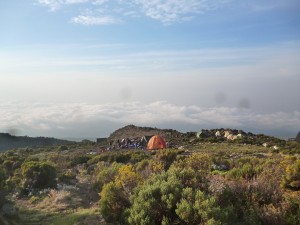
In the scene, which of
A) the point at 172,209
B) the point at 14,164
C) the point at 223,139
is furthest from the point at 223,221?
the point at 223,139

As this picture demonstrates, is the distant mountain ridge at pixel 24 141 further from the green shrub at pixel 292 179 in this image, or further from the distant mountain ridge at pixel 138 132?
the green shrub at pixel 292 179

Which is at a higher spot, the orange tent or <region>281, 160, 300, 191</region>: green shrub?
the orange tent

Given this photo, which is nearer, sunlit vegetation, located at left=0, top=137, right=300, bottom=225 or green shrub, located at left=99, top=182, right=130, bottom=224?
sunlit vegetation, located at left=0, top=137, right=300, bottom=225

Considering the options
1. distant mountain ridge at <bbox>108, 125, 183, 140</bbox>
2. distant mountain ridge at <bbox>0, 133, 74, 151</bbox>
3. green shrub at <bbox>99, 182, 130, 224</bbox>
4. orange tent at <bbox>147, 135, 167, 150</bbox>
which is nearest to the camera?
green shrub at <bbox>99, 182, 130, 224</bbox>

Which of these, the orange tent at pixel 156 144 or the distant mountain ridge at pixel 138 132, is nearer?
the orange tent at pixel 156 144

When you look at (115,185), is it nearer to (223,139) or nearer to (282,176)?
(282,176)

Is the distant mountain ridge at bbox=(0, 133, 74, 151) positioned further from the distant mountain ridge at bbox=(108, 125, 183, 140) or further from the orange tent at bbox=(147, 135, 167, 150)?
the orange tent at bbox=(147, 135, 167, 150)

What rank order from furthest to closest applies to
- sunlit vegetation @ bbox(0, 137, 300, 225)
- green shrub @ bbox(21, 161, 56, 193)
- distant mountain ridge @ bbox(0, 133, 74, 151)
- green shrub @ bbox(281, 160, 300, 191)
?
distant mountain ridge @ bbox(0, 133, 74, 151) < green shrub @ bbox(21, 161, 56, 193) < green shrub @ bbox(281, 160, 300, 191) < sunlit vegetation @ bbox(0, 137, 300, 225)

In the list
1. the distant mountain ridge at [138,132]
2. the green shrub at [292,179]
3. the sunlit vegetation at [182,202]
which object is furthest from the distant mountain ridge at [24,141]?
the green shrub at [292,179]

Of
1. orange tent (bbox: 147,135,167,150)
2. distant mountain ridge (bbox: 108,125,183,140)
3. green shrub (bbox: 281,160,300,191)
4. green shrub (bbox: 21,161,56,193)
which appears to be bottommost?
green shrub (bbox: 21,161,56,193)

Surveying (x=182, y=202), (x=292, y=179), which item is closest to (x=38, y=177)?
(x=292, y=179)

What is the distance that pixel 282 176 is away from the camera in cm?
1580

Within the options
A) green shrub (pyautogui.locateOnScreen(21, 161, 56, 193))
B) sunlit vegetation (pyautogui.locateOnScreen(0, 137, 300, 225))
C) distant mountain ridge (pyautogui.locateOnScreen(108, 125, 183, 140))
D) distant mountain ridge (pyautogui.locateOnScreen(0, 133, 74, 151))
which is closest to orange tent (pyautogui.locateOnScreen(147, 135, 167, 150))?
distant mountain ridge (pyautogui.locateOnScreen(108, 125, 183, 140))

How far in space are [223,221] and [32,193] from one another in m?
13.6
